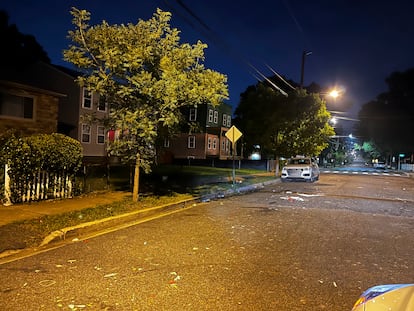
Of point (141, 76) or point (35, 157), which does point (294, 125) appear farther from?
point (35, 157)

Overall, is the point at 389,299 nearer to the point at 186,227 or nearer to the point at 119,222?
the point at 186,227

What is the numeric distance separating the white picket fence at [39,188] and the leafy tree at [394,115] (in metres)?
49.7

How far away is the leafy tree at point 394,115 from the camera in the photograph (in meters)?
48.9

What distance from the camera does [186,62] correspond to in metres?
10.0

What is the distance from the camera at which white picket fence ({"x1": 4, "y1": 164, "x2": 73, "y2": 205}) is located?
9297 mm

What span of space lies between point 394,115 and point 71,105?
143 ft

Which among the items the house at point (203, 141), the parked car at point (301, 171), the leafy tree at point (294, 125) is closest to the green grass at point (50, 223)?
the parked car at point (301, 171)

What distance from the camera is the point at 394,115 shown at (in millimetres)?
50406

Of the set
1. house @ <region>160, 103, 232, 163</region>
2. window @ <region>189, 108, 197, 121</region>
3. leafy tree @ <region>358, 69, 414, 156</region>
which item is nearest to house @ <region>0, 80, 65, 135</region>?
house @ <region>160, 103, 232, 163</region>

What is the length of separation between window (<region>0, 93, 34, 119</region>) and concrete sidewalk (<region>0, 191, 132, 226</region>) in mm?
8648

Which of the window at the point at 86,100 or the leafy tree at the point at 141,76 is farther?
the window at the point at 86,100

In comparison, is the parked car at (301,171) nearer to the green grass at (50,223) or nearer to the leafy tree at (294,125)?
the leafy tree at (294,125)

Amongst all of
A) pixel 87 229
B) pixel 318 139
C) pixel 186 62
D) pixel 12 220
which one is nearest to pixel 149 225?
pixel 87 229

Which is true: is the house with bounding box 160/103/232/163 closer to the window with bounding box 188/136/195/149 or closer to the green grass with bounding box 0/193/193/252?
the window with bounding box 188/136/195/149
